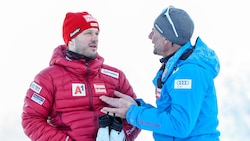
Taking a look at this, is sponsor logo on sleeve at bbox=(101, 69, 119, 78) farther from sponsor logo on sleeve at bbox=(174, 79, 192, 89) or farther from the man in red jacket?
sponsor logo on sleeve at bbox=(174, 79, 192, 89)

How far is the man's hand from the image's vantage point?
3338 mm

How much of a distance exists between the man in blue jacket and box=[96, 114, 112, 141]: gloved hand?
73 millimetres

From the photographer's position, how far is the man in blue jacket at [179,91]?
295cm

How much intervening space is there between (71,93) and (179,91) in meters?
1.00

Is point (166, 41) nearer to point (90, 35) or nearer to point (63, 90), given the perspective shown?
point (90, 35)

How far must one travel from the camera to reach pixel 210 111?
3.15 metres

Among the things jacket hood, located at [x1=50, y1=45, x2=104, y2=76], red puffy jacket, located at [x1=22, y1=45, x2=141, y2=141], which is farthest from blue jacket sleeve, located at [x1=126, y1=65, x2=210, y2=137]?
jacket hood, located at [x1=50, y1=45, x2=104, y2=76]

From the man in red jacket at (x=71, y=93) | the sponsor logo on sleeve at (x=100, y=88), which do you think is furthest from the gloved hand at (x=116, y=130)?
the sponsor logo on sleeve at (x=100, y=88)

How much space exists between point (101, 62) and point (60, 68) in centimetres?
40

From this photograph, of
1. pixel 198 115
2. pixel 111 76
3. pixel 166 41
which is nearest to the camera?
pixel 198 115

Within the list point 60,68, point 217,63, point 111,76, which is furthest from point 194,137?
point 60,68

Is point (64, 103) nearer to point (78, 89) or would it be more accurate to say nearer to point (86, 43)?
point (78, 89)

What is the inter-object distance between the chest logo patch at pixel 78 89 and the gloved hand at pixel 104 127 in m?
0.27

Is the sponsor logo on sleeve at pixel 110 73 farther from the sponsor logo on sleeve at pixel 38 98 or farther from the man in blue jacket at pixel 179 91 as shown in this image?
the sponsor logo on sleeve at pixel 38 98
